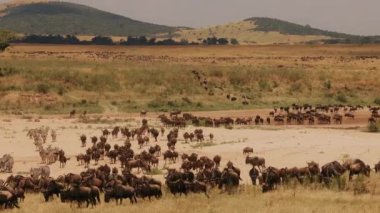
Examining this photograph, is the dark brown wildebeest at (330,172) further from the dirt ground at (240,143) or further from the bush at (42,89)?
the bush at (42,89)

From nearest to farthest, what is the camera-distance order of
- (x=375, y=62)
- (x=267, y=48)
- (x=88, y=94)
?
(x=88, y=94) → (x=375, y=62) → (x=267, y=48)

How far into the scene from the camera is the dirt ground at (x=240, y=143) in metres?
30.3

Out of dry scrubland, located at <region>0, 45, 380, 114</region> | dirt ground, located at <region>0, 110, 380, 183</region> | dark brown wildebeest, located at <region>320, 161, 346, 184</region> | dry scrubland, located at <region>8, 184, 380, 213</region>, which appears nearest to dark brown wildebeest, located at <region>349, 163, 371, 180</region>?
dark brown wildebeest, located at <region>320, 161, 346, 184</region>

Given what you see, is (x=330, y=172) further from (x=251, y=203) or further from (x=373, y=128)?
(x=373, y=128)

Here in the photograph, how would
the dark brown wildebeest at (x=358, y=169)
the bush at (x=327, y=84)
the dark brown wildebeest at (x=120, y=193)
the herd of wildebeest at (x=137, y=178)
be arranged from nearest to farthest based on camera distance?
the dark brown wildebeest at (x=120, y=193) < the herd of wildebeest at (x=137, y=178) < the dark brown wildebeest at (x=358, y=169) < the bush at (x=327, y=84)

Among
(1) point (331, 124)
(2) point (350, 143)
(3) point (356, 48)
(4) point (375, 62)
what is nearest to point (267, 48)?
(3) point (356, 48)

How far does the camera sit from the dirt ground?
30.3m

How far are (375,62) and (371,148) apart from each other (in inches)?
2959

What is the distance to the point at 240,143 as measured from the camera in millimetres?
36750

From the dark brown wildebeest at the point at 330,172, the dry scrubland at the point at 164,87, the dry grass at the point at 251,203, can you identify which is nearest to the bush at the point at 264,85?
the dry scrubland at the point at 164,87

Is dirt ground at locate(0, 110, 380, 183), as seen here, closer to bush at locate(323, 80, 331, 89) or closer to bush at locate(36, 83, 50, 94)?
bush at locate(36, 83, 50, 94)

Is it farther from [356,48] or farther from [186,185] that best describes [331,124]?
[356,48]

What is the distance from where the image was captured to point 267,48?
134m

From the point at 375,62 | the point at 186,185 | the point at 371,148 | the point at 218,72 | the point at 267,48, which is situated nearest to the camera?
the point at 186,185
